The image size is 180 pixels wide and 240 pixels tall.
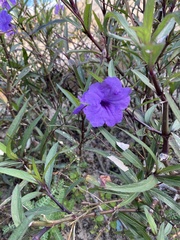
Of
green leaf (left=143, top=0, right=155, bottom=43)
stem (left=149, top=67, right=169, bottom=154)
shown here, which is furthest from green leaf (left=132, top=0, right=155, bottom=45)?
stem (left=149, top=67, right=169, bottom=154)

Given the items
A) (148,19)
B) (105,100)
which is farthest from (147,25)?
(105,100)

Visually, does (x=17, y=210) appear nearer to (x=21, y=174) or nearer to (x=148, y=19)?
(x=21, y=174)

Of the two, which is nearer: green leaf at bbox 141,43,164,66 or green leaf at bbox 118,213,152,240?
green leaf at bbox 141,43,164,66

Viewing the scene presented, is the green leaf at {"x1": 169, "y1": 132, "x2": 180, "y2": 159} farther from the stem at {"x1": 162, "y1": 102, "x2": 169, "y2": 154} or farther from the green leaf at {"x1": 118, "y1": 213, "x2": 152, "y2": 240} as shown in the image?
the green leaf at {"x1": 118, "y1": 213, "x2": 152, "y2": 240}

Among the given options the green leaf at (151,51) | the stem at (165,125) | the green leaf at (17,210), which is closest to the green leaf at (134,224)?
the stem at (165,125)

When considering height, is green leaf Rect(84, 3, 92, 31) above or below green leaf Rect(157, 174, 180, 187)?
above

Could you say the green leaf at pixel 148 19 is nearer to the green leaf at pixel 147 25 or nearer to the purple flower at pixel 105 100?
the green leaf at pixel 147 25

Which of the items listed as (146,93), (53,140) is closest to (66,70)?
(53,140)

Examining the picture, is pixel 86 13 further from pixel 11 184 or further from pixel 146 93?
pixel 11 184

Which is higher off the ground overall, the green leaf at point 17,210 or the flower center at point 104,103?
the flower center at point 104,103
